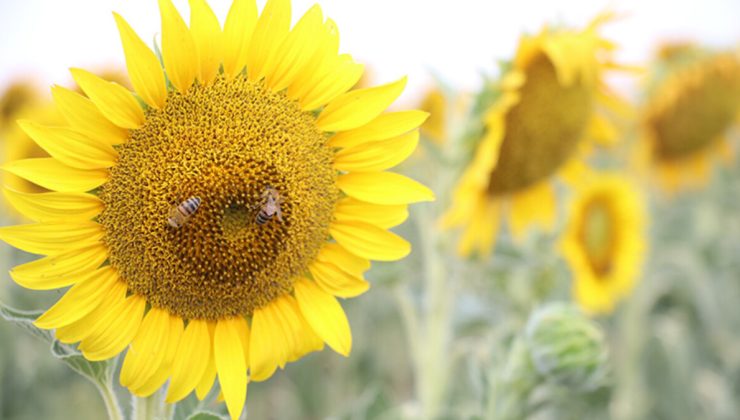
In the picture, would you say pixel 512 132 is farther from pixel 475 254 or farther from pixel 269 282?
pixel 269 282

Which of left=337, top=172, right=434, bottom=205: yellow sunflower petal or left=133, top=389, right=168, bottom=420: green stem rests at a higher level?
left=337, top=172, right=434, bottom=205: yellow sunflower petal

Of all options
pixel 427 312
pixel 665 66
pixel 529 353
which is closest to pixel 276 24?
pixel 529 353

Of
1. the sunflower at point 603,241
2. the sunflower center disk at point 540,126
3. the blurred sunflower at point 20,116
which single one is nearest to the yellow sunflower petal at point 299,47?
the sunflower center disk at point 540,126

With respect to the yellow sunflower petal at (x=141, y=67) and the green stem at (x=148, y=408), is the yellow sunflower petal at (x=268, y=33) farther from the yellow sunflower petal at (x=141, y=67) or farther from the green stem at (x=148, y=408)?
the green stem at (x=148, y=408)

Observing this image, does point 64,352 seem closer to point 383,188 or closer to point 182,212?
point 182,212

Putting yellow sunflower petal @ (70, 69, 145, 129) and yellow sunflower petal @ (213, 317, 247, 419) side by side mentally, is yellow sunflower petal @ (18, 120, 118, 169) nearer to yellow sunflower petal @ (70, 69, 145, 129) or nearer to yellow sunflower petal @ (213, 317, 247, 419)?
yellow sunflower petal @ (70, 69, 145, 129)

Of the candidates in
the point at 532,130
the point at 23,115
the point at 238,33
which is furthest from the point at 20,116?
the point at 238,33

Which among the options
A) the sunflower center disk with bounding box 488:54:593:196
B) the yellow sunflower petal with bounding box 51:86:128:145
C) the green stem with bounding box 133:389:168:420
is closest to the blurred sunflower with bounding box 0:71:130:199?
the yellow sunflower petal with bounding box 51:86:128:145
